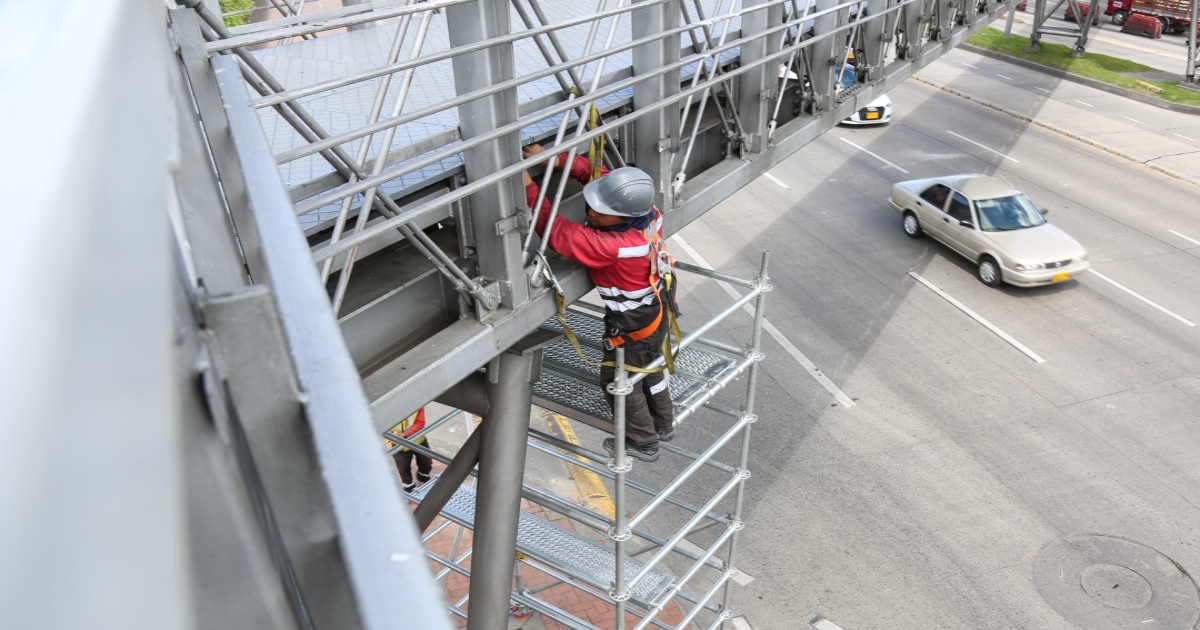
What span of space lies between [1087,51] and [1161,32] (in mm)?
4579

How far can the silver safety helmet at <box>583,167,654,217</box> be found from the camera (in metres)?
4.71

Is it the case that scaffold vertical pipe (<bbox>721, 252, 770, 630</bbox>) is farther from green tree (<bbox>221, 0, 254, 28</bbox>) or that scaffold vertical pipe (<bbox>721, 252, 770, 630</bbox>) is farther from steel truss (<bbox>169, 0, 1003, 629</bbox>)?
green tree (<bbox>221, 0, 254, 28</bbox>)

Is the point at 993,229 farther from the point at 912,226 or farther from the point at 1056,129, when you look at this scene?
the point at 1056,129

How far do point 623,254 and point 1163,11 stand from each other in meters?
35.1

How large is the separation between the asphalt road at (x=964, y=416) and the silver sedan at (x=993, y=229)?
1.49 ft

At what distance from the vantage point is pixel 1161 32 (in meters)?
32.2

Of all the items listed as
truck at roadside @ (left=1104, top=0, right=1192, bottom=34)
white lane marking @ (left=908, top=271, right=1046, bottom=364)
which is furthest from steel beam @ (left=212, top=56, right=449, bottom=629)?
truck at roadside @ (left=1104, top=0, right=1192, bottom=34)

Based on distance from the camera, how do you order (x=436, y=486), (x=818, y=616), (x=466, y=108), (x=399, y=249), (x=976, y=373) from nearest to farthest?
(x=466, y=108) < (x=399, y=249) < (x=436, y=486) < (x=818, y=616) < (x=976, y=373)

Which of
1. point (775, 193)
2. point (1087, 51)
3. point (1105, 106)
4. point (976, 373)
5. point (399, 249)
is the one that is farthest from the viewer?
point (1087, 51)

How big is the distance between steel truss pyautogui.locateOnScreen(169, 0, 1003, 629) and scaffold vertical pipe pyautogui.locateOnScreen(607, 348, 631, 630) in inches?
1.0

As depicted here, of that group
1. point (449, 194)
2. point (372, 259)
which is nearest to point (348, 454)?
point (449, 194)

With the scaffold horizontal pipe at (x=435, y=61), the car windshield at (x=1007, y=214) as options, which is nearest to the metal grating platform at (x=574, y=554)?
the scaffold horizontal pipe at (x=435, y=61)

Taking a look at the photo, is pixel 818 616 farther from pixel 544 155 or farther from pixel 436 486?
pixel 544 155

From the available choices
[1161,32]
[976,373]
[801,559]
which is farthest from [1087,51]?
[801,559]
